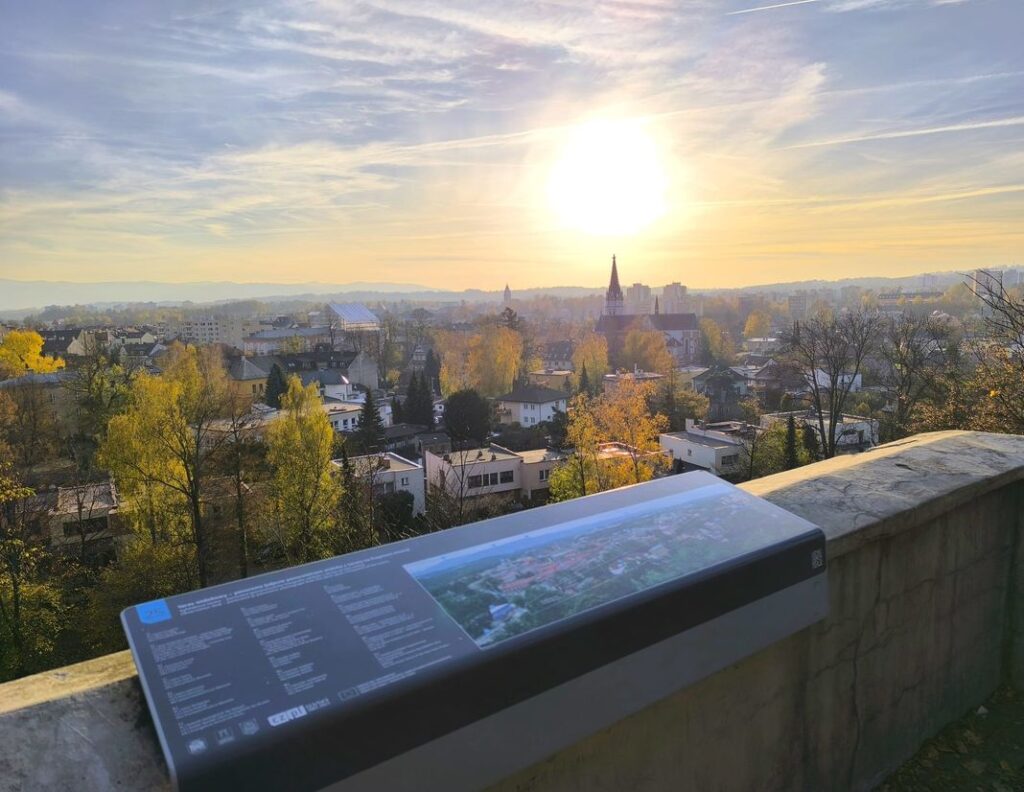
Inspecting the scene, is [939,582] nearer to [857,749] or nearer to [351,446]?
[857,749]

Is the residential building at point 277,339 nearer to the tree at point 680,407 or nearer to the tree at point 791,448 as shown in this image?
the tree at point 680,407

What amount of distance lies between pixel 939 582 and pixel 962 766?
2.10 ft

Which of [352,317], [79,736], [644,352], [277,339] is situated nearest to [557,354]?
[644,352]

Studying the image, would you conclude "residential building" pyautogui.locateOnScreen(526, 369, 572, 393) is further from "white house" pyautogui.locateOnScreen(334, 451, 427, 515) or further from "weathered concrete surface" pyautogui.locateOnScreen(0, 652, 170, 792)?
"weathered concrete surface" pyautogui.locateOnScreen(0, 652, 170, 792)

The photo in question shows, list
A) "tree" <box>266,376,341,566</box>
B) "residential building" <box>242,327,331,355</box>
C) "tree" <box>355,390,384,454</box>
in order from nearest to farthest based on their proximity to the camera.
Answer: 1. "tree" <box>266,376,341,566</box>
2. "tree" <box>355,390,384,454</box>
3. "residential building" <box>242,327,331,355</box>

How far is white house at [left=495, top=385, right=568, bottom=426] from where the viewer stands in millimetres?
40625

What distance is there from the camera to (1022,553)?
2996mm

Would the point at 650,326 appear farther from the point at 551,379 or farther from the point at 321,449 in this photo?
the point at 321,449

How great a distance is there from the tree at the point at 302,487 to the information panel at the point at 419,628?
1510 cm

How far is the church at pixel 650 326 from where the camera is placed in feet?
245

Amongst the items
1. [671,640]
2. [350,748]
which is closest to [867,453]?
[671,640]

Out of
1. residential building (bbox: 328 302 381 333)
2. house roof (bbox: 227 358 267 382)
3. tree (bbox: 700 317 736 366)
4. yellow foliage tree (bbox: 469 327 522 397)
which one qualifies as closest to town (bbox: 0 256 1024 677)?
house roof (bbox: 227 358 267 382)

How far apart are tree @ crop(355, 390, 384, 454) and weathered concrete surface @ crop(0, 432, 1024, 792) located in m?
26.3

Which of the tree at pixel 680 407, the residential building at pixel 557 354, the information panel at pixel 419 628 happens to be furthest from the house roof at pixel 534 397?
the information panel at pixel 419 628
